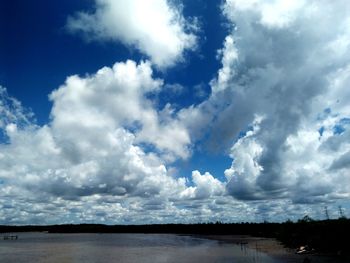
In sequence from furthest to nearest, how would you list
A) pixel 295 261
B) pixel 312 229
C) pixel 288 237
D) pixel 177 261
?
pixel 288 237
pixel 312 229
pixel 177 261
pixel 295 261

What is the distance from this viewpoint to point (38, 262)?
6856 cm

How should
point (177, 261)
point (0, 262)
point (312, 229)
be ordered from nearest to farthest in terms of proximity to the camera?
point (177, 261), point (0, 262), point (312, 229)

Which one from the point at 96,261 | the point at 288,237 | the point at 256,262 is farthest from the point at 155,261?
the point at 288,237

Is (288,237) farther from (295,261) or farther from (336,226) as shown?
(295,261)

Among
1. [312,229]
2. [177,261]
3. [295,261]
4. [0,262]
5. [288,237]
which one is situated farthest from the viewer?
[288,237]

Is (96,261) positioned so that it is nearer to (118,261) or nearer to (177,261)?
(118,261)

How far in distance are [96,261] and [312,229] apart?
47335 mm

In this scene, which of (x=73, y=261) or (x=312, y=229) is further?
(x=312, y=229)

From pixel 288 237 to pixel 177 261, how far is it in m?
45.6

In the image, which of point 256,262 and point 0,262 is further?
point 0,262

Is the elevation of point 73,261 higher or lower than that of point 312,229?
lower

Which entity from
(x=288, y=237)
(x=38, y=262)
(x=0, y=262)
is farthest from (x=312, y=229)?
(x=0, y=262)

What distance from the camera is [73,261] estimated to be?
69.2 meters

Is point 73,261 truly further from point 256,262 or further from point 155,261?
point 256,262
